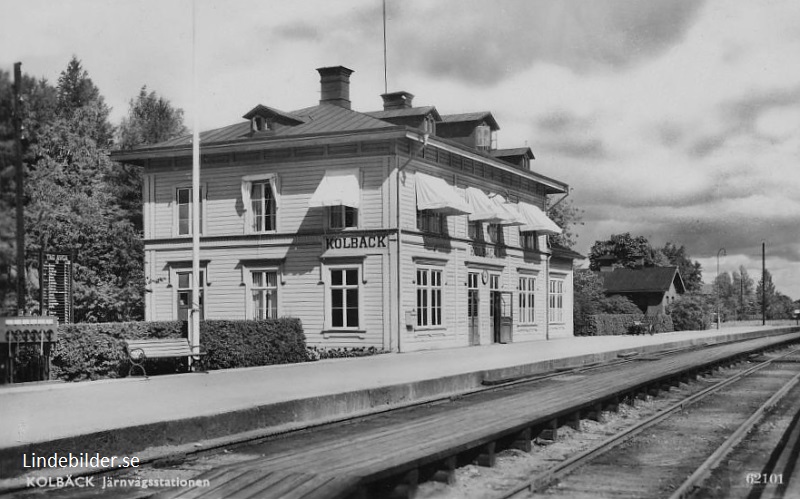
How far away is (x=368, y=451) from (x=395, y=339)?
21.3 m

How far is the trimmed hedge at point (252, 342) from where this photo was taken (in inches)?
848

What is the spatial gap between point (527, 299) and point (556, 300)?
190 inches

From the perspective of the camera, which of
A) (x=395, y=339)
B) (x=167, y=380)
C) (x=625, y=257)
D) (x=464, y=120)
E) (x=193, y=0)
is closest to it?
(x=167, y=380)

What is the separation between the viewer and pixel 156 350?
18.8 meters

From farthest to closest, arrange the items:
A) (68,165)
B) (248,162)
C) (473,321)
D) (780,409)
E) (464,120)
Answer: (68,165)
(464,120)
(473,321)
(248,162)
(780,409)

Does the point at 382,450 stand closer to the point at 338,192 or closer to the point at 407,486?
the point at 407,486

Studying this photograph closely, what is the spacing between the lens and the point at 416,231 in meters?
30.8

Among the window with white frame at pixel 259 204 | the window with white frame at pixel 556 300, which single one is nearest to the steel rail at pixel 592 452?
the window with white frame at pixel 259 204

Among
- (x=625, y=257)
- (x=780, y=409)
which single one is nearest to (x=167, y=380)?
(x=780, y=409)

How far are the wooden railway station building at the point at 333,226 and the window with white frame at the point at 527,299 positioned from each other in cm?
394

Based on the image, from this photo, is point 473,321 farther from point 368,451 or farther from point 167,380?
point 368,451

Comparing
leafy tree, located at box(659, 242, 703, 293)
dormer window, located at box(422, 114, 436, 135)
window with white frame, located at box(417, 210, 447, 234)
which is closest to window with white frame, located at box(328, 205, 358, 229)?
window with white frame, located at box(417, 210, 447, 234)

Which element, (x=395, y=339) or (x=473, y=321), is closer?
(x=395, y=339)

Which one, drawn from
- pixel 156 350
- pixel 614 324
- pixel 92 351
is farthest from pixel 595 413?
pixel 614 324
